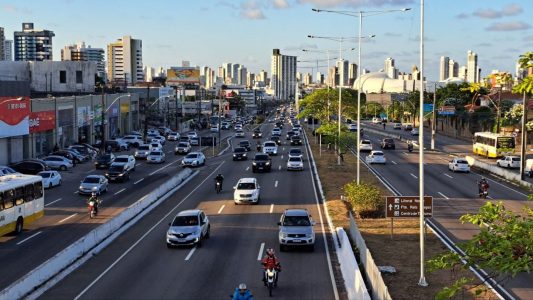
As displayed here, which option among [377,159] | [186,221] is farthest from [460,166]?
[186,221]

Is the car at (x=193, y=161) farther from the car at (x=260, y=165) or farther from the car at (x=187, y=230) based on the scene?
the car at (x=187, y=230)

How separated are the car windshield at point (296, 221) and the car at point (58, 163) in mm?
34630

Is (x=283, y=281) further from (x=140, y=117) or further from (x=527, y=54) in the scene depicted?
(x=140, y=117)

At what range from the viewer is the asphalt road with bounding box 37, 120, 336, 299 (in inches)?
760

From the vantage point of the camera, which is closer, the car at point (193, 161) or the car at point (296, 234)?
the car at point (296, 234)

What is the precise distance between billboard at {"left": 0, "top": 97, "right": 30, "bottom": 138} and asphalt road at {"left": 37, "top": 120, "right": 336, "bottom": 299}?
955 inches

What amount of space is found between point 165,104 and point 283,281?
478ft

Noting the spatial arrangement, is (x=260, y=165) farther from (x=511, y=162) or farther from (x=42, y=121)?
(x=42, y=121)

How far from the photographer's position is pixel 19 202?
93.7 ft

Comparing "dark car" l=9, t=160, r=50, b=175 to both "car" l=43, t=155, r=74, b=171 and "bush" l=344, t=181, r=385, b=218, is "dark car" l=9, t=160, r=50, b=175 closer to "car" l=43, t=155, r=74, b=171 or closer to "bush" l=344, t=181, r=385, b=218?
"car" l=43, t=155, r=74, b=171

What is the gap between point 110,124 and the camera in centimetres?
9462

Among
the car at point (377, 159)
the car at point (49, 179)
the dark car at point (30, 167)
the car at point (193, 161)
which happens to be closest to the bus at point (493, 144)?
the car at point (377, 159)

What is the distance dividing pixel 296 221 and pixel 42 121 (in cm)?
4589

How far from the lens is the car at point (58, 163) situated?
55312mm
